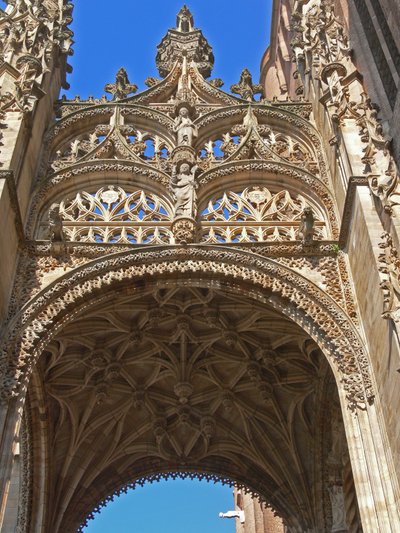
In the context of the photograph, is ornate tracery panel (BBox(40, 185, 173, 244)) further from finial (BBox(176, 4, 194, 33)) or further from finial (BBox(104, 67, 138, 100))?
finial (BBox(176, 4, 194, 33))

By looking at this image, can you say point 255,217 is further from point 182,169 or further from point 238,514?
point 238,514

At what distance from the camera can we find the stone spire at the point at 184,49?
63.1 feet

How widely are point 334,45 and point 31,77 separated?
6703 mm

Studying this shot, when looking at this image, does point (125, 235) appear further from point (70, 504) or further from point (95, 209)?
point (70, 504)

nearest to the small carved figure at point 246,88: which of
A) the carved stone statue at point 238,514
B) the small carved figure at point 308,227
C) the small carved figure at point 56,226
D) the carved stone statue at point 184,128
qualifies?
the carved stone statue at point 184,128

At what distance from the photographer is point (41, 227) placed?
14.7 m

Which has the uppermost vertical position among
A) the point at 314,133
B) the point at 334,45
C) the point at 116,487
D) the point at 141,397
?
the point at 334,45

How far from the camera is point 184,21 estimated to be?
821 inches

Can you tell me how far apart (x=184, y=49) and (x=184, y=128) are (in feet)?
14.1

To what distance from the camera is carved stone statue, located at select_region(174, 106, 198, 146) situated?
52.2 feet

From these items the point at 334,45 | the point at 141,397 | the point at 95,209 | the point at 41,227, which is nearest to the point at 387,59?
the point at 334,45

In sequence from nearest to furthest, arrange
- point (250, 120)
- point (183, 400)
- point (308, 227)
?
point (308, 227)
point (183, 400)
point (250, 120)

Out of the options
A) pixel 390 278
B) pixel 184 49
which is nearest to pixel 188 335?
pixel 390 278

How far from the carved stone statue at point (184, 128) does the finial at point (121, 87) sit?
1.94 meters
